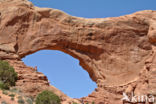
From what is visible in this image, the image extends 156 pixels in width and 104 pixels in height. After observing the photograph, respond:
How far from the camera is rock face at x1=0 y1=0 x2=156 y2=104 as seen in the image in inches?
1219

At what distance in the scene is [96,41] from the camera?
33.1 m

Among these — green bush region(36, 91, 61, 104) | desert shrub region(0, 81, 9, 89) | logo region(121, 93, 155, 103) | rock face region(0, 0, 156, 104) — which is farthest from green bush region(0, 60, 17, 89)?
logo region(121, 93, 155, 103)

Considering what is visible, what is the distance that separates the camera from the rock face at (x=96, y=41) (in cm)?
3097

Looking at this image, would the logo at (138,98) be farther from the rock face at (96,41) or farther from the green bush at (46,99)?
the green bush at (46,99)

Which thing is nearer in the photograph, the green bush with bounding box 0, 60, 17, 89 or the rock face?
the green bush with bounding box 0, 60, 17, 89

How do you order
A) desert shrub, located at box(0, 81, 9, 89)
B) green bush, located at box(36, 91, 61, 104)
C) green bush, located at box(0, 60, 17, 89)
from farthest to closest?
green bush, located at box(0, 60, 17, 89) < desert shrub, located at box(0, 81, 9, 89) < green bush, located at box(36, 91, 61, 104)

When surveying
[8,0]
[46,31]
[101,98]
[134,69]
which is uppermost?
[8,0]

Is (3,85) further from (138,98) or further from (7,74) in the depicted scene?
(138,98)

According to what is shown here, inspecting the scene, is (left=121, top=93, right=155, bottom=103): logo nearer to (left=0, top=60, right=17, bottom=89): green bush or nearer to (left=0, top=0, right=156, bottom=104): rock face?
(left=0, top=0, right=156, bottom=104): rock face

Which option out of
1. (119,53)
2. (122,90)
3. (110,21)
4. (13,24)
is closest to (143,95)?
(122,90)

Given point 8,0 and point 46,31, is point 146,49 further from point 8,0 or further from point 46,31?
point 8,0

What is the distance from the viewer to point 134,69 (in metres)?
33.3

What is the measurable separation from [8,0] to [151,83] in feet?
46.9

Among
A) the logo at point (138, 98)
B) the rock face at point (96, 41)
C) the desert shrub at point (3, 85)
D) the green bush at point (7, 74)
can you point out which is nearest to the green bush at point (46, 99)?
the desert shrub at point (3, 85)
